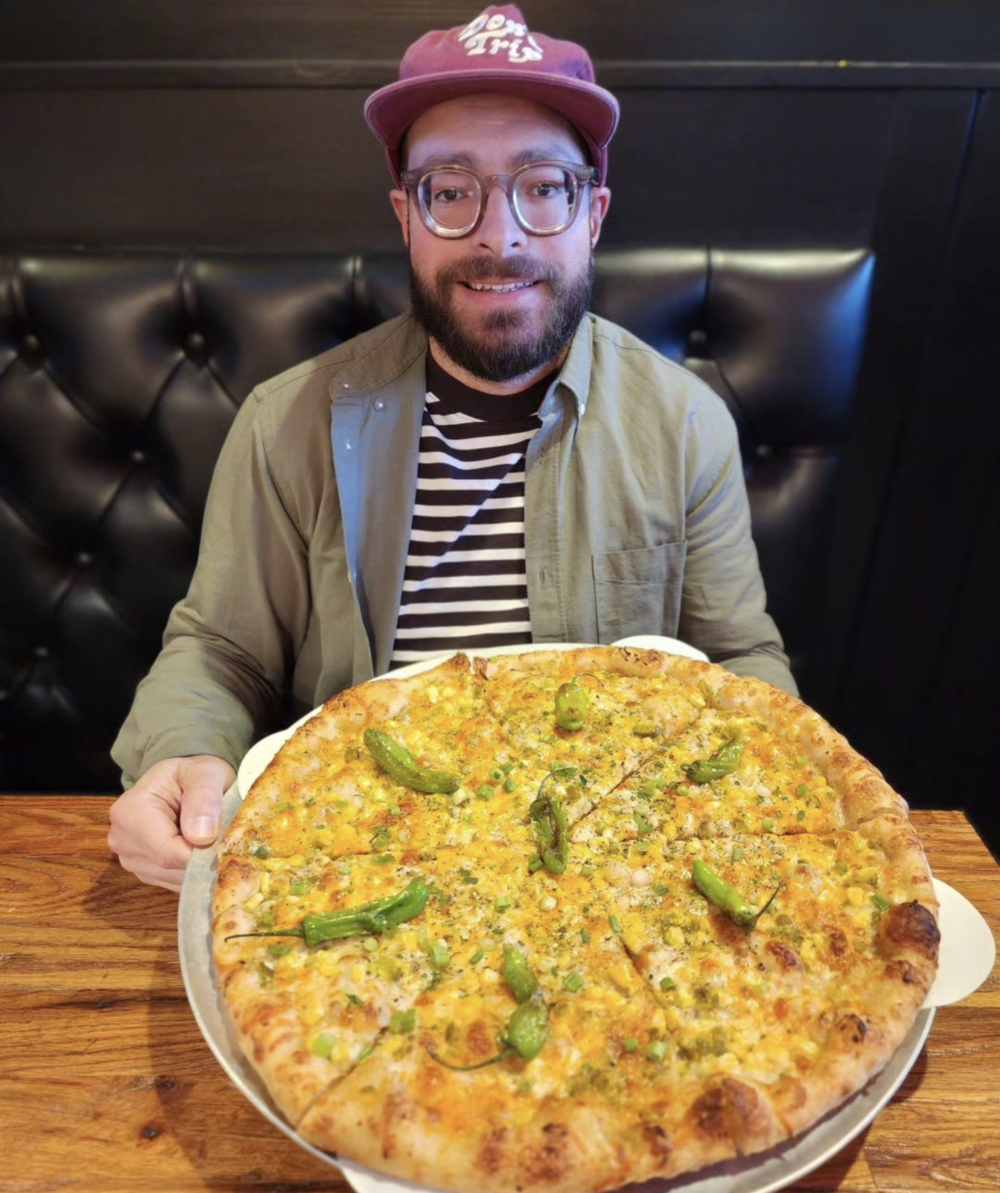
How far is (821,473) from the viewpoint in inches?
125

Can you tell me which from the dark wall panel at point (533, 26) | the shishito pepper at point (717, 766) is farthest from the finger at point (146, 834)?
the dark wall panel at point (533, 26)

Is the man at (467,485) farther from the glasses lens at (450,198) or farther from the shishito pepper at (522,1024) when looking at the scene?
the shishito pepper at (522,1024)

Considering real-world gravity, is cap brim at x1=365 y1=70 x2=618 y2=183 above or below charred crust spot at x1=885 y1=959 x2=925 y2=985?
above

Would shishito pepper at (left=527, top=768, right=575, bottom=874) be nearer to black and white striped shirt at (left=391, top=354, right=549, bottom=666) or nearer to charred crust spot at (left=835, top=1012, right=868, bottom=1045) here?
charred crust spot at (left=835, top=1012, right=868, bottom=1045)

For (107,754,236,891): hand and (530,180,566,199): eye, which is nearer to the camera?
(107,754,236,891): hand

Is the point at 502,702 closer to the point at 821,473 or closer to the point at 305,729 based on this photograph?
the point at 305,729

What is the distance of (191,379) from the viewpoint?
294 cm

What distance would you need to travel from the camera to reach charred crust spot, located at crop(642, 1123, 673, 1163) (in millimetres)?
1264

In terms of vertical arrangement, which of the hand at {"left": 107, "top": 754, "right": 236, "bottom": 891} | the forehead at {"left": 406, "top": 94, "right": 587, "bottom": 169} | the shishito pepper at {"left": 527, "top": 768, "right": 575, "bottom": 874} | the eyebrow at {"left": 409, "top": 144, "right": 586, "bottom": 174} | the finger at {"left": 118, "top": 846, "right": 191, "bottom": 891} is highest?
the forehead at {"left": 406, "top": 94, "right": 587, "bottom": 169}

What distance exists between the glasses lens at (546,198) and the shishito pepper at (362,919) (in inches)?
65.6

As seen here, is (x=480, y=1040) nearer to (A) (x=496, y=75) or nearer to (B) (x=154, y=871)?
(B) (x=154, y=871)

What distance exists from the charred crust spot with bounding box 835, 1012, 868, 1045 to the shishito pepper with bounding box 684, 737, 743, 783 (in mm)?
561

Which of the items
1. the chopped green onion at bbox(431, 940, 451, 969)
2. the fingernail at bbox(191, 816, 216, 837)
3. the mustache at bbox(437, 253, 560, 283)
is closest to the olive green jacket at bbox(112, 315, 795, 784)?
the mustache at bbox(437, 253, 560, 283)

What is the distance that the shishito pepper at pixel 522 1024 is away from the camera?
4.61 feet
